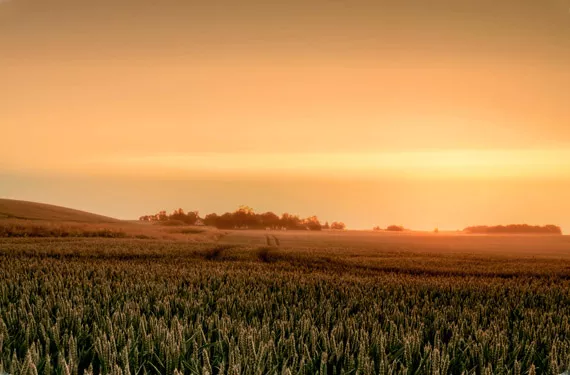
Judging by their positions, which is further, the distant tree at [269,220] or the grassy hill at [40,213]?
the distant tree at [269,220]

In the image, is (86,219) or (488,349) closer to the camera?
(488,349)

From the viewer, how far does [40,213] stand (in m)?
97.9

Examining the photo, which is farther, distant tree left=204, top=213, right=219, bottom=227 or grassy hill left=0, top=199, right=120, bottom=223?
distant tree left=204, top=213, right=219, bottom=227

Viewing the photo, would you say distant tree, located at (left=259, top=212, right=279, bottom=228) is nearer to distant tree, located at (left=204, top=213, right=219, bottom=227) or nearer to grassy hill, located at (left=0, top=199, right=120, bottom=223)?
distant tree, located at (left=204, top=213, right=219, bottom=227)

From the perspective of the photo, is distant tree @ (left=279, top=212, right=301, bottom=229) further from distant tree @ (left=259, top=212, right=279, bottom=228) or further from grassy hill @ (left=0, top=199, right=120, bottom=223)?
grassy hill @ (left=0, top=199, right=120, bottom=223)

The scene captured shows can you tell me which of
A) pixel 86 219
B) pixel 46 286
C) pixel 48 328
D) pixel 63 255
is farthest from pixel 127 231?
pixel 48 328

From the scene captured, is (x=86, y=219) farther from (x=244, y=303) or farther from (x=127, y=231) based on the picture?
(x=244, y=303)

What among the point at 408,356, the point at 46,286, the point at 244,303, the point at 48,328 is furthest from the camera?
the point at 46,286

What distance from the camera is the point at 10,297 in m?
9.93

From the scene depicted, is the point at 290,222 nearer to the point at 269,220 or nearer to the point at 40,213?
the point at 269,220

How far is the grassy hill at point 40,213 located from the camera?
9081cm

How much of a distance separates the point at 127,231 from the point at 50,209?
52148mm

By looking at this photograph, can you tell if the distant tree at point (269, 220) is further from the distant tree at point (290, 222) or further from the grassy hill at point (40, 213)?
the grassy hill at point (40, 213)

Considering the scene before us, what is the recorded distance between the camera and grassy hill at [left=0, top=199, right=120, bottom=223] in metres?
90.8
